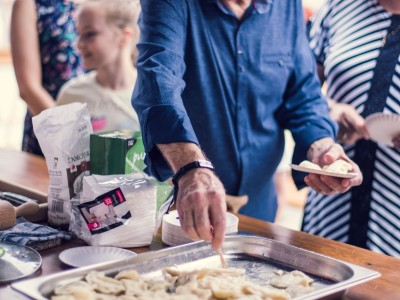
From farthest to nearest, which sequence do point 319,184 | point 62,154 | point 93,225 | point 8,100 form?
point 8,100, point 319,184, point 62,154, point 93,225

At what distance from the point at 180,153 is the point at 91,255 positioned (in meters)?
0.31

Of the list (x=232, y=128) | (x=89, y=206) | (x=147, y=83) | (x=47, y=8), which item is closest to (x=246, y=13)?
(x=232, y=128)

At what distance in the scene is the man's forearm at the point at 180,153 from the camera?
153 centimetres

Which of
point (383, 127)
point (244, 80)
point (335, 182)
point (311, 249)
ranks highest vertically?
point (244, 80)

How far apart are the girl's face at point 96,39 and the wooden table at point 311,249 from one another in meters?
0.88

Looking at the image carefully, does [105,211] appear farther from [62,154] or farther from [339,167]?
[339,167]

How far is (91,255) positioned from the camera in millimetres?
1503

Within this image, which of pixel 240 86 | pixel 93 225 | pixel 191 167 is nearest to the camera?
pixel 191 167

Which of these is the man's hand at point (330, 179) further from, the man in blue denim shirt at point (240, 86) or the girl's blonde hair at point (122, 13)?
the girl's blonde hair at point (122, 13)

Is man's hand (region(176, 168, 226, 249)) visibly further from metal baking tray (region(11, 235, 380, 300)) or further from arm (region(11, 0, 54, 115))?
arm (region(11, 0, 54, 115))

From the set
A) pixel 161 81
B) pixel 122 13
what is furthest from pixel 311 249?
pixel 122 13

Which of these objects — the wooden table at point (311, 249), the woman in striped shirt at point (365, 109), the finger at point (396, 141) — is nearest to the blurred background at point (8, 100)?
the woman in striped shirt at point (365, 109)

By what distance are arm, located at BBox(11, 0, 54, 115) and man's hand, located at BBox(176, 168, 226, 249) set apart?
1.73m

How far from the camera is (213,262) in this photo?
4.95 ft
